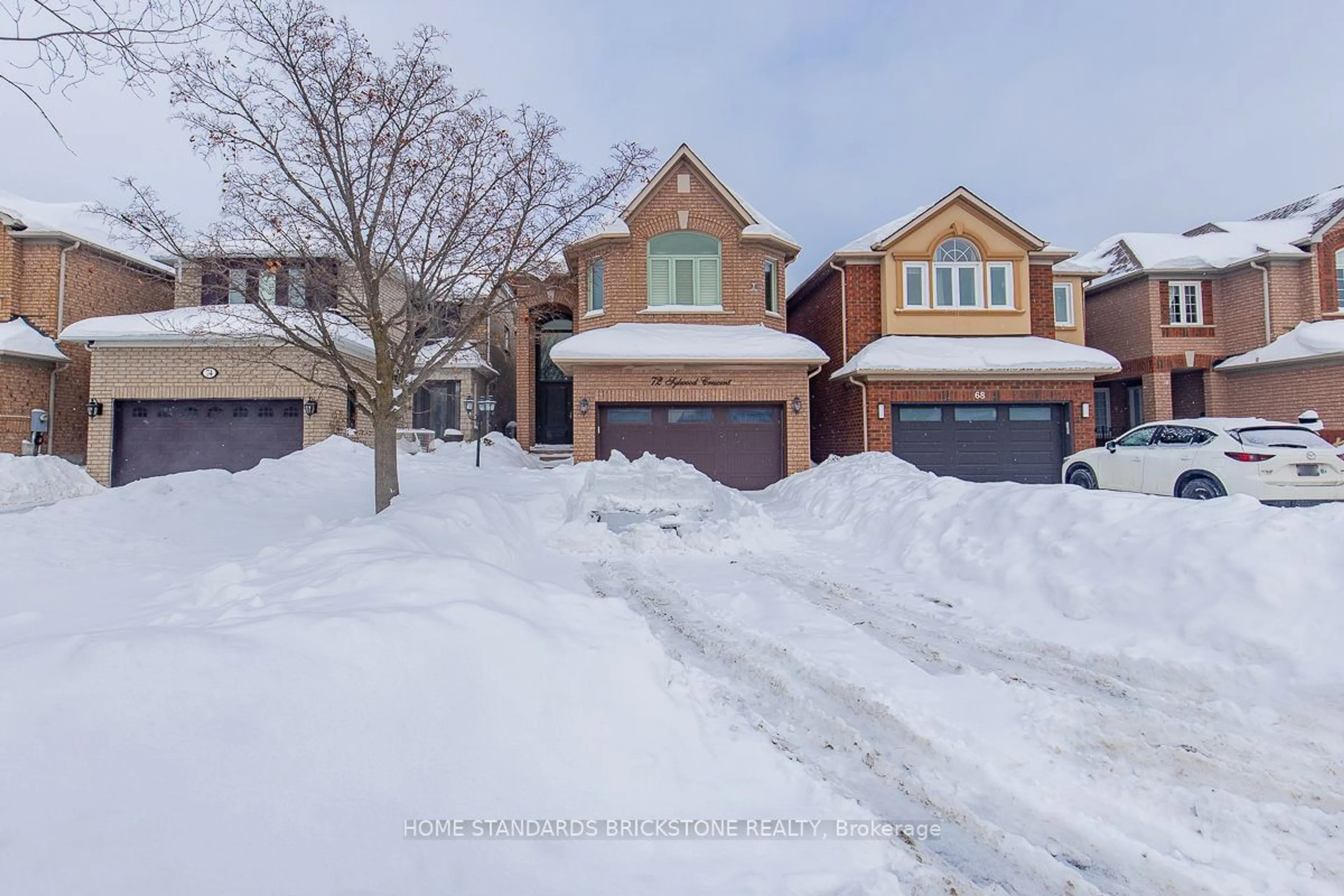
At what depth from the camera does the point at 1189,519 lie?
555 cm

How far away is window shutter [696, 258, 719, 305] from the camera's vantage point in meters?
16.4

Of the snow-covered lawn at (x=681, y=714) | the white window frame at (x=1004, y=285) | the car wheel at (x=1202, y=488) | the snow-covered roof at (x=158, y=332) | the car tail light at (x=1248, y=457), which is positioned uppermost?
the white window frame at (x=1004, y=285)

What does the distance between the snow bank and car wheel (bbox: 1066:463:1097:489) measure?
17.5 ft

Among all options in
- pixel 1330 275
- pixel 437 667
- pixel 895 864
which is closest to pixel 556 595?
pixel 437 667

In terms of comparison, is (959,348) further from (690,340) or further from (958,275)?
(690,340)

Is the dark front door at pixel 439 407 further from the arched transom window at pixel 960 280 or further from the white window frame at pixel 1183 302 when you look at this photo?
the white window frame at pixel 1183 302

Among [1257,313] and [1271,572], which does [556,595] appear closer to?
[1271,572]

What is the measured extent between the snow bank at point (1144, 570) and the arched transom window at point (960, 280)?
9861mm

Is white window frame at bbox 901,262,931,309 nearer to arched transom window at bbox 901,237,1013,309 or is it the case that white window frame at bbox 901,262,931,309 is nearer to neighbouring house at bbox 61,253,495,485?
arched transom window at bbox 901,237,1013,309

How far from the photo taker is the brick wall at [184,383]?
15.3 metres

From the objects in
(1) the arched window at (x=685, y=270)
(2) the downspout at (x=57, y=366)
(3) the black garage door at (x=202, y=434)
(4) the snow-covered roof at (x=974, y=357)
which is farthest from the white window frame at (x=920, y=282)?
(2) the downspout at (x=57, y=366)

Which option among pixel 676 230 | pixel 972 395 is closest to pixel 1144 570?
pixel 972 395

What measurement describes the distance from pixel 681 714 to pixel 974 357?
47.1ft

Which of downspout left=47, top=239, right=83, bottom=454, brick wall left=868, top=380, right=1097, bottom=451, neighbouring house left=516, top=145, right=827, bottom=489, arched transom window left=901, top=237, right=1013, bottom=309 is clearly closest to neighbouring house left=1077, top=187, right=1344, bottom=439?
arched transom window left=901, top=237, right=1013, bottom=309
